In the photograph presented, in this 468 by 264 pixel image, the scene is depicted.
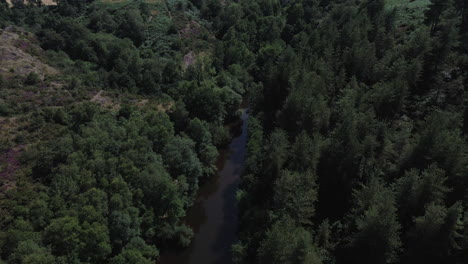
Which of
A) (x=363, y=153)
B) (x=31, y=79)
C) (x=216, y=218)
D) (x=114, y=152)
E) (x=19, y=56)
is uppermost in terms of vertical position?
(x=19, y=56)

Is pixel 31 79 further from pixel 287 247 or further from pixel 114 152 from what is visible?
pixel 287 247

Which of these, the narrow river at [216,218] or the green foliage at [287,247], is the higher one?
the green foliage at [287,247]

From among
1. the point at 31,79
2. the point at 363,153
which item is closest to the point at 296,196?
the point at 363,153

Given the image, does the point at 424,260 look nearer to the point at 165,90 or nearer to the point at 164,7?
the point at 165,90

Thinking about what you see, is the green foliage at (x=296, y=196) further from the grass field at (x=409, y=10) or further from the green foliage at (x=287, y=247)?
the grass field at (x=409, y=10)

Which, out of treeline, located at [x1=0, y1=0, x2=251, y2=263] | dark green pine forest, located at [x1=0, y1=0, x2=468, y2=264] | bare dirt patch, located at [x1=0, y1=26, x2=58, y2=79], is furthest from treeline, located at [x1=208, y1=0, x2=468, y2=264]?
bare dirt patch, located at [x1=0, y1=26, x2=58, y2=79]

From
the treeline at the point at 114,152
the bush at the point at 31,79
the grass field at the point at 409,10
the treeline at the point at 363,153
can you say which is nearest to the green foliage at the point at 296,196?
the treeline at the point at 363,153

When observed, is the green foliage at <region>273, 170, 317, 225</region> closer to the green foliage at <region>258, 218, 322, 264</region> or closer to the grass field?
the green foliage at <region>258, 218, 322, 264</region>
